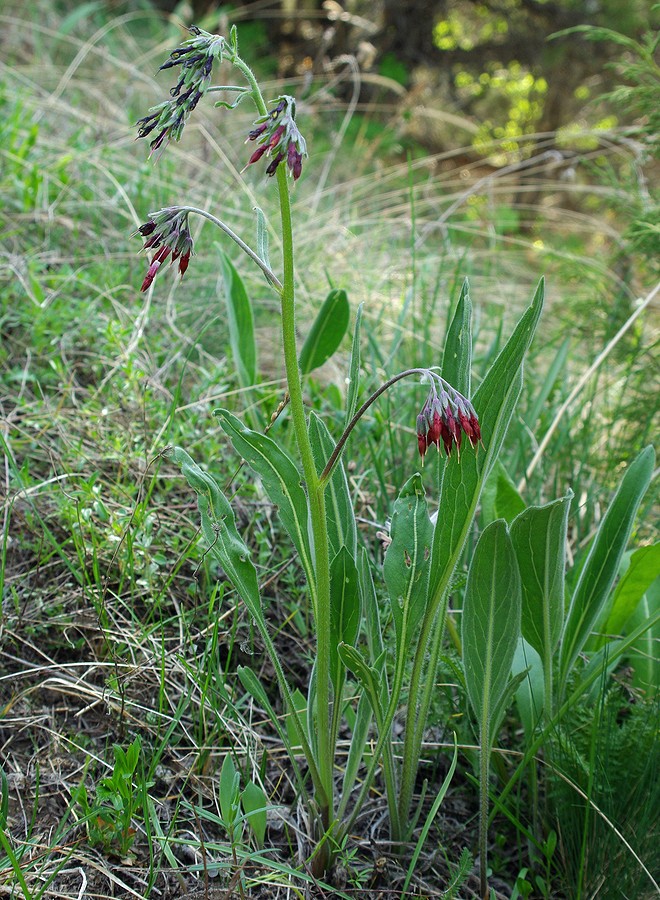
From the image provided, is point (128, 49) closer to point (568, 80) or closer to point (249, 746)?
point (568, 80)

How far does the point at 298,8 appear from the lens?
752cm

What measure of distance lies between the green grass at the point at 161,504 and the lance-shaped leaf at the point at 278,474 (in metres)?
0.23

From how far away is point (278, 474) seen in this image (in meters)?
1.37

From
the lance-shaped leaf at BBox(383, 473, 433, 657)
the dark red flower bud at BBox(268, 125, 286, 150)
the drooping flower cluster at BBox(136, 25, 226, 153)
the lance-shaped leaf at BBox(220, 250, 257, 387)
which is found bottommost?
the lance-shaped leaf at BBox(383, 473, 433, 657)

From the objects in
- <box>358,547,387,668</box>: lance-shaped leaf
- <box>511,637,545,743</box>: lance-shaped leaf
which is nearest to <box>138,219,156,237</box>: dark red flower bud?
<box>358,547,387,668</box>: lance-shaped leaf

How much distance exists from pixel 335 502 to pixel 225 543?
224mm

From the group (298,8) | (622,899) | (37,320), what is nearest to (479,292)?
(37,320)

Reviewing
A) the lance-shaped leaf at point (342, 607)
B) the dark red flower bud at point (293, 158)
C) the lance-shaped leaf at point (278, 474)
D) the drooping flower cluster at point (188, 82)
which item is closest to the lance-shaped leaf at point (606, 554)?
the lance-shaped leaf at point (342, 607)

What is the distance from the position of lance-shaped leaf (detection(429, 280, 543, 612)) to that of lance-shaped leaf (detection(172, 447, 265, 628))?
321mm

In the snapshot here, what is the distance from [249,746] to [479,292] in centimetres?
302

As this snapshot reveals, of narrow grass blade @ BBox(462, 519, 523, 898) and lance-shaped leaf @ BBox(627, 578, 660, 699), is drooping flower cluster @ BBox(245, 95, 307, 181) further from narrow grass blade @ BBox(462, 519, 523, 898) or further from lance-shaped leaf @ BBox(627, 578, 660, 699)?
lance-shaped leaf @ BBox(627, 578, 660, 699)

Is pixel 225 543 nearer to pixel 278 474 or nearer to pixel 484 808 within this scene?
pixel 278 474

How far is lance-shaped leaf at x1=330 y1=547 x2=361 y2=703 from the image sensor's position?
141 cm

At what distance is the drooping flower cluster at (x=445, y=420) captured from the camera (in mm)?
1067
